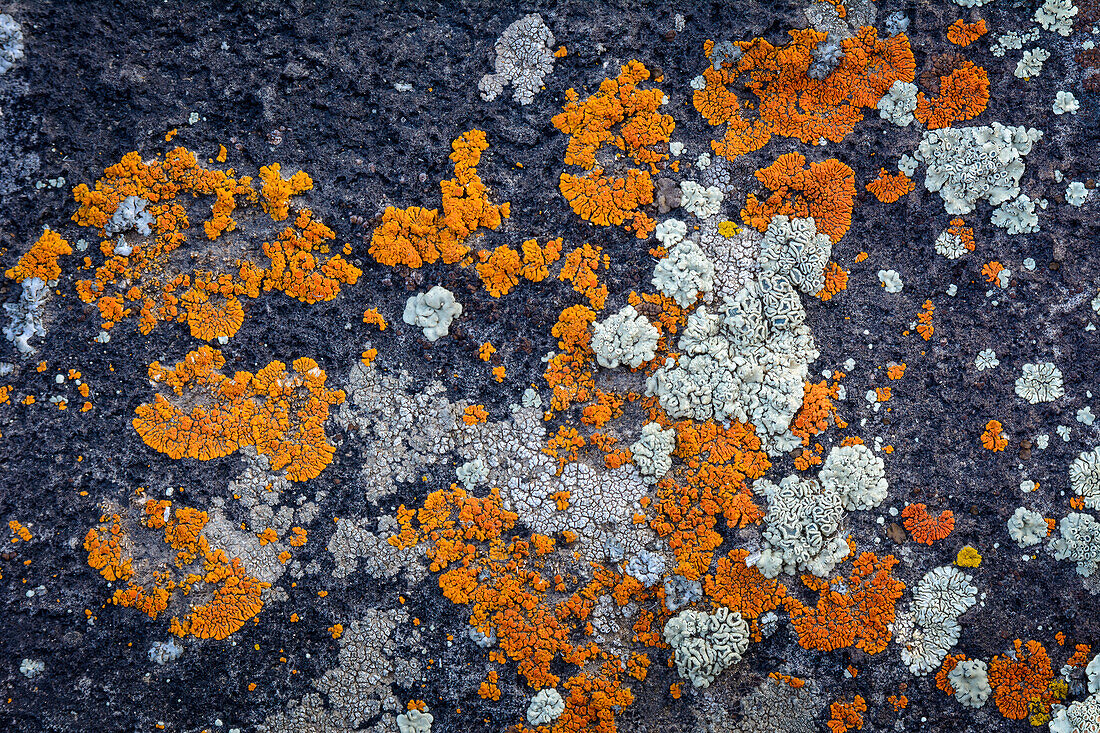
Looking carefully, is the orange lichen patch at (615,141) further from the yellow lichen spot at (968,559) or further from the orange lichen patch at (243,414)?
the yellow lichen spot at (968,559)

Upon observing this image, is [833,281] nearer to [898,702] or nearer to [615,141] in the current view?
[615,141]

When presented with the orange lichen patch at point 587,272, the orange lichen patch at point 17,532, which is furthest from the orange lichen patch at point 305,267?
Answer: the orange lichen patch at point 17,532

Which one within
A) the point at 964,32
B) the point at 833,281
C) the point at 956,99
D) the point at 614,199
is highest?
the point at 964,32

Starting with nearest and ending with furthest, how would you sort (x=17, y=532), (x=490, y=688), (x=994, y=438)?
(x=17, y=532), (x=490, y=688), (x=994, y=438)

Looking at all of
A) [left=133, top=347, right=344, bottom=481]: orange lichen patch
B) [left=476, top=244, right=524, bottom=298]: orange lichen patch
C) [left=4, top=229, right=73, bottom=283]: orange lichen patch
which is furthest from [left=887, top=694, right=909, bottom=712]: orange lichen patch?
[left=4, top=229, right=73, bottom=283]: orange lichen patch

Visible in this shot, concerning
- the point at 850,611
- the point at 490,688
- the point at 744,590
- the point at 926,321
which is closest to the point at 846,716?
the point at 850,611

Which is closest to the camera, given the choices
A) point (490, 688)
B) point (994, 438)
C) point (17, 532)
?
point (17, 532)
